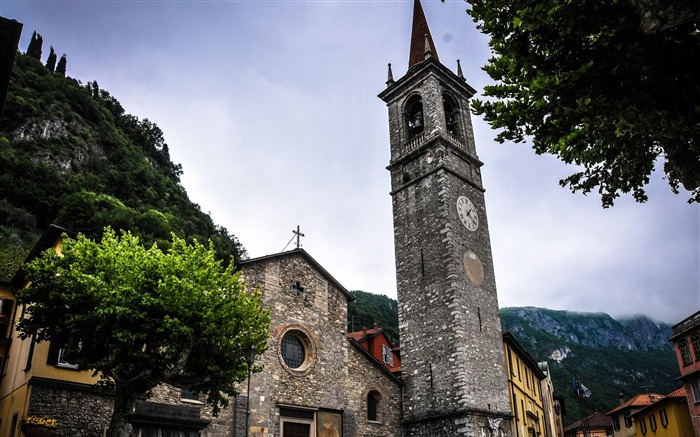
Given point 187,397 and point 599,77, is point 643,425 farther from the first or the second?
point 599,77

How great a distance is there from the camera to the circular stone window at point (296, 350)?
1923cm

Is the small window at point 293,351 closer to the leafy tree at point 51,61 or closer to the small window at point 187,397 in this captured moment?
the small window at point 187,397

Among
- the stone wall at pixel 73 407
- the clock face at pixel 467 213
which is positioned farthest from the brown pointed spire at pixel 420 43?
the stone wall at pixel 73 407

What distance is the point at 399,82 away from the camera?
28219mm

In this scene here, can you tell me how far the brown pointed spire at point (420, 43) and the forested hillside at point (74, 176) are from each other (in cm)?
2679

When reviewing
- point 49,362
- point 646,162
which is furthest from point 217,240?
point 646,162

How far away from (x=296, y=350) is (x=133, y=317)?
28.2ft

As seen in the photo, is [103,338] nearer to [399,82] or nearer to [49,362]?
[49,362]

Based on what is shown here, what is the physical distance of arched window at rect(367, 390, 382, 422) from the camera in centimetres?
2095

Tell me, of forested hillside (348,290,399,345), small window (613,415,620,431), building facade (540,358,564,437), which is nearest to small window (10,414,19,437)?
forested hillside (348,290,399,345)

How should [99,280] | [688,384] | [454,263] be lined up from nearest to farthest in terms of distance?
[99,280]
[454,263]
[688,384]

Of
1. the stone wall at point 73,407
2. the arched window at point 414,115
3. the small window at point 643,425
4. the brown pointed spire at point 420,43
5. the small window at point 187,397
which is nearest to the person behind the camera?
the stone wall at point 73,407

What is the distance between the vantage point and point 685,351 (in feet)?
91.2

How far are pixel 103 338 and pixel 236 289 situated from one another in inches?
141
